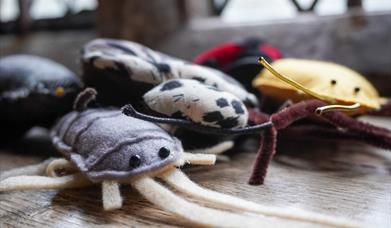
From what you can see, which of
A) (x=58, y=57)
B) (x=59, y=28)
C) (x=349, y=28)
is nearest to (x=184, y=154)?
(x=349, y=28)

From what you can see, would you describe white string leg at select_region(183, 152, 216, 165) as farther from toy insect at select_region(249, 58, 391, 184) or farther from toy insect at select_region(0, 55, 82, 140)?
toy insect at select_region(0, 55, 82, 140)

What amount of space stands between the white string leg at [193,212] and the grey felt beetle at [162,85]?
0.58 feet

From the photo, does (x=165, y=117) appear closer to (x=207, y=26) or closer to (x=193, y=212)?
(x=193, y=212)

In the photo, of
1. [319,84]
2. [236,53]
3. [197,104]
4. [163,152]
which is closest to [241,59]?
[236,53]

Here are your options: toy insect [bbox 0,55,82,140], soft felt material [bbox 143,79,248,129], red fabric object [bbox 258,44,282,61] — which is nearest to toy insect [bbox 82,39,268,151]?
soft felt material [bbox 143,79,248,129]

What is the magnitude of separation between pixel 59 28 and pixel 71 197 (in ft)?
5.44

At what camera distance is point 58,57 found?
6.35ft

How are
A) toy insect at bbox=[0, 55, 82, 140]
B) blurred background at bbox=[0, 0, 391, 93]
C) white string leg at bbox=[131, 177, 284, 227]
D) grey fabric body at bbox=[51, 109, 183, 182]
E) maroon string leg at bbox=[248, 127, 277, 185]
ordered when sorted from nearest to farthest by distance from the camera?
1. white string leg at bbox=[131, 177, 284, 227]
2. grey fabric body at bbox=[51, 109, 183, 182]
3. maroon string leg at bbox=[248, 127, 277, 185]
4. toy insect at bbox=[0, 55, 82, 140]
5. blurred background at bbox=[0, 0, 391, 93]

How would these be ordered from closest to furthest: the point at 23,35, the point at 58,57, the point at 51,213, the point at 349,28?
the point at 51,213 < the point at 349,28 < the point at 58,57 < the point at 23,35

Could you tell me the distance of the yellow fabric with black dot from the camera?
0.82 metres

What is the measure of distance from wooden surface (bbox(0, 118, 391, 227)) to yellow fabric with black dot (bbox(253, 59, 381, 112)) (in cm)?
12

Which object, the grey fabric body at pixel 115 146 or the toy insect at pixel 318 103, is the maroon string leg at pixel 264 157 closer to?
the toy insect at pixel 318 103

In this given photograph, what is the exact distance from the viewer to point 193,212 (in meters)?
0.52

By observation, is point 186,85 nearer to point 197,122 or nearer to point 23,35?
point 197,122
